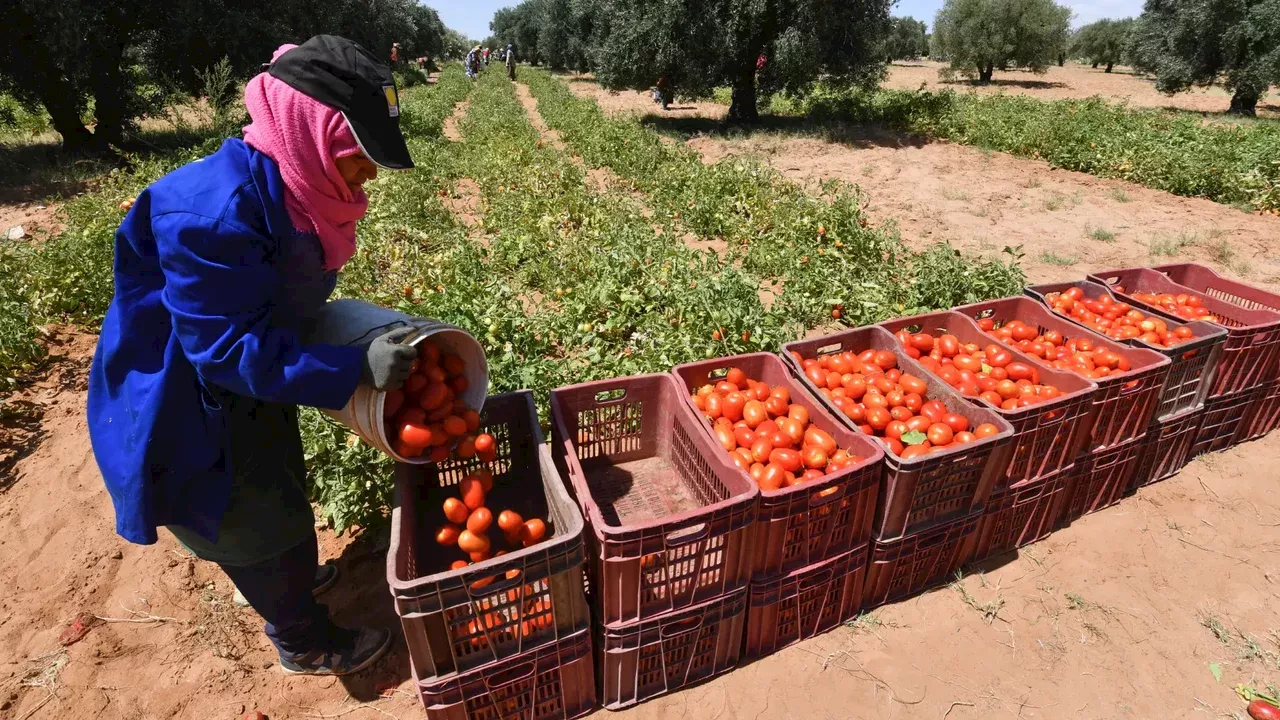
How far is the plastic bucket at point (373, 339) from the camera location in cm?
208

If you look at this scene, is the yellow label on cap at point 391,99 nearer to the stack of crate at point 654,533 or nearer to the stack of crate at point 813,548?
the stack of crate at point 654,533

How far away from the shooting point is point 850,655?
296 cm

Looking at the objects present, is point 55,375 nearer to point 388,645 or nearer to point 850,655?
point 388,645

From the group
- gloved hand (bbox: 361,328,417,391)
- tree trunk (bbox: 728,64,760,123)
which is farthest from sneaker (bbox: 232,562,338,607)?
tree trunk (bbox: 728,64,760,123)

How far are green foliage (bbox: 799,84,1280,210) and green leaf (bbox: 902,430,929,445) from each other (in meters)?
11.6

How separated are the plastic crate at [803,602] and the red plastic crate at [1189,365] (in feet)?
7.65

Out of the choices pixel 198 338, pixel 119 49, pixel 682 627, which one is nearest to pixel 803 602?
pixel 682 627

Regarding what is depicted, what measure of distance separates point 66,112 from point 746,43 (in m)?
15.9

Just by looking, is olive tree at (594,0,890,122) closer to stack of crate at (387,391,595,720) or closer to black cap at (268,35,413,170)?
black cap at (268,35,413,170)

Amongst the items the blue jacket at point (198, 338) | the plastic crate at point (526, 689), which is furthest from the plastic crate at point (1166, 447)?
the blue jacket at point (198, 338)

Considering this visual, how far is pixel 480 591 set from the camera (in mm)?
2070

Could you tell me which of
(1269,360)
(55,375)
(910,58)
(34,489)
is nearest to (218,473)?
(34,489)

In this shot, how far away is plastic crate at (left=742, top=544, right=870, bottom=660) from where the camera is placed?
2.72m

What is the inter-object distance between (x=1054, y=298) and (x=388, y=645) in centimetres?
498
